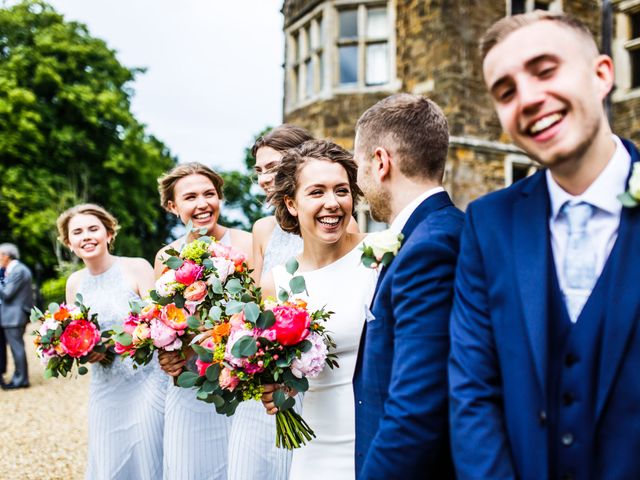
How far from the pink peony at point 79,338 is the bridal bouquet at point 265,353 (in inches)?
71.9

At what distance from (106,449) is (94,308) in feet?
3.52

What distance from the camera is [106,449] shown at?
451cm

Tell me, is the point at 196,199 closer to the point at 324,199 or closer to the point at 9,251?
the point at 324,199

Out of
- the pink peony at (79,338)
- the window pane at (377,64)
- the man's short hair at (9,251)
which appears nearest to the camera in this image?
the pink peony at (79,338)

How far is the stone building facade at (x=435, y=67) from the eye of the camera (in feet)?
38.0

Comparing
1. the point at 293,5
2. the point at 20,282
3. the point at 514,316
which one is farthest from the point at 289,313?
the point at 293,5

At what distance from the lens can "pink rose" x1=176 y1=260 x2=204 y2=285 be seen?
10.7 ft

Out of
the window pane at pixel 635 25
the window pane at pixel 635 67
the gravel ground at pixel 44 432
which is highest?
the window pane at pixel 635 25

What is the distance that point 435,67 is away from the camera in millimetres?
11820

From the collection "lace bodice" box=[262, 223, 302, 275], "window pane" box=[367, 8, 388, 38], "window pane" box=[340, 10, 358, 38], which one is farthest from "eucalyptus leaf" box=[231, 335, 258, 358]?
"window pane" box=[340, 10, 358, 38]

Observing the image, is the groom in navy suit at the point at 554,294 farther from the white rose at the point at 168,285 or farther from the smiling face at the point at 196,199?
the smiling face at the point at 196,199

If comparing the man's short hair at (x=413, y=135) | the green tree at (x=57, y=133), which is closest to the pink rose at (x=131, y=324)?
the man's short hair at (x=413, y=135)

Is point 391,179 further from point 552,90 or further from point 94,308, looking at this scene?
point 94,308

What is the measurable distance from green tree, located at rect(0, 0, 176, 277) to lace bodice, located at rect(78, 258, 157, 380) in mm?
21232
